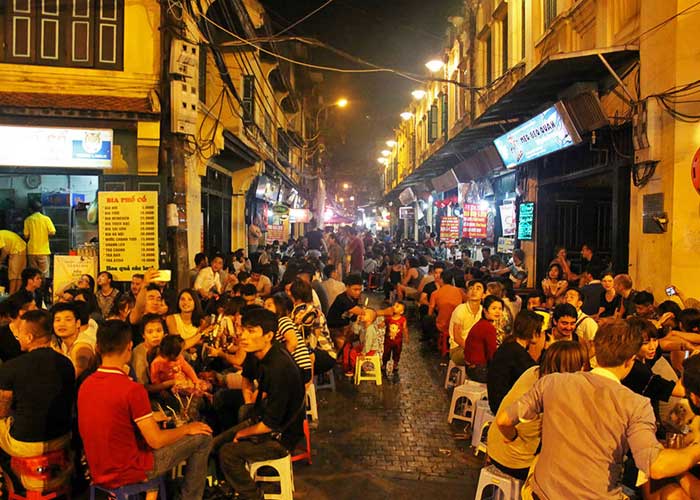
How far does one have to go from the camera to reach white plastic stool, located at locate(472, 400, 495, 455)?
226 inches

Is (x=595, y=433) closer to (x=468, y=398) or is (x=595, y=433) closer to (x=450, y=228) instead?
(x=468, y=398)

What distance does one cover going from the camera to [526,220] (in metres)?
14.0

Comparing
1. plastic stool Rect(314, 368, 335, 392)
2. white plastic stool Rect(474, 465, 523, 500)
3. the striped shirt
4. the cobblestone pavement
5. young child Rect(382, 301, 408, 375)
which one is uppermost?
the striped shirt

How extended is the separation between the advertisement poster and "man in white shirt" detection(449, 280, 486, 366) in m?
6.12

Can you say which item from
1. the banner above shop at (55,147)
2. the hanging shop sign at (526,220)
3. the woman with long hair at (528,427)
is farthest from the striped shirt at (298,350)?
the hanging shop sign at (526,220)

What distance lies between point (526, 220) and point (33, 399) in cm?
1231

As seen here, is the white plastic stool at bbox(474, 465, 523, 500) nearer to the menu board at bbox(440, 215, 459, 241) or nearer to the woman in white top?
the woman in white top

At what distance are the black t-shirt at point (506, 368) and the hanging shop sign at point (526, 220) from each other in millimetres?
9552

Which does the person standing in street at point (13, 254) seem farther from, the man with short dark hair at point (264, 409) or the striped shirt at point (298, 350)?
the man with short dark hair at point (264, 409)

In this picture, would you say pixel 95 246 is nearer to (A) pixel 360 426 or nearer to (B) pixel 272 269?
(B) pixel 272 269

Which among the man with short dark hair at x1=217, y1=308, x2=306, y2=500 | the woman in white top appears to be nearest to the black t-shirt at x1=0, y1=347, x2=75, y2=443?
the man with short dark hair at x1=217, y1=308, x2=306, y2=500

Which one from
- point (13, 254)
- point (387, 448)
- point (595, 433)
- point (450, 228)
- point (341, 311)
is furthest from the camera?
point (450, 228)

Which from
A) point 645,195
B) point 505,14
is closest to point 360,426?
Answer: point 645,195

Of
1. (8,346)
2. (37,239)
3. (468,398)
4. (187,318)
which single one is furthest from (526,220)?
(8,346)
